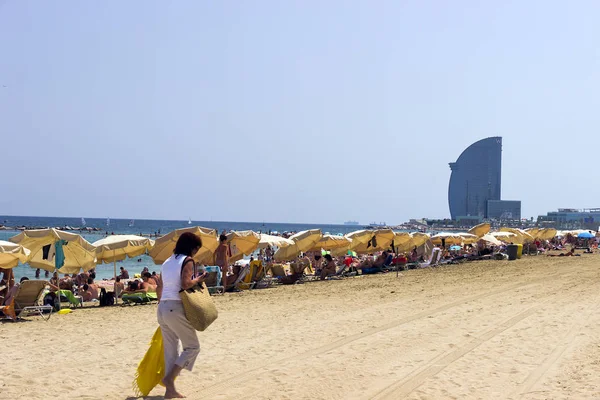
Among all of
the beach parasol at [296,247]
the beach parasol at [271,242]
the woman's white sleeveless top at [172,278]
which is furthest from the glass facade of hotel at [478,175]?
the woman's white sleeveless top at [172,278]

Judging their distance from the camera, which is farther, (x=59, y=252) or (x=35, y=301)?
(x=59, y=252)

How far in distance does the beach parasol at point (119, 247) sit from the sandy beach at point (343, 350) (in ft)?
7.40

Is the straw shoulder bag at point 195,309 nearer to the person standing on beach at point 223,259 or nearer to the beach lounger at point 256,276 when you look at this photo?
the person standing on beach at point 223,259

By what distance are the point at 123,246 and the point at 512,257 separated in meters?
19.4

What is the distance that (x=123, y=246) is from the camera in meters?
13.6

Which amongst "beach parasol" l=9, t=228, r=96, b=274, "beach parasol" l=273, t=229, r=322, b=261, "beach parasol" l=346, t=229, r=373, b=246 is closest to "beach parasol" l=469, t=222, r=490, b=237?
"beach parasol" l=346, t=229, r=373, b=246

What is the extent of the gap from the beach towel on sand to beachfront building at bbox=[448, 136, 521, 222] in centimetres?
16796

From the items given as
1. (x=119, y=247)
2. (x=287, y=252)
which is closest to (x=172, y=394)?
(x=119, y=247)

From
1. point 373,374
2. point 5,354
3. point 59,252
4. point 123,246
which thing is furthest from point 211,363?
point 123,246

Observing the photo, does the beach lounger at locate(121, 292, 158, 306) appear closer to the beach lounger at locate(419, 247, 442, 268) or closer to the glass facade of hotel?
the beach lounger at locate(419, 247, 442, 268)

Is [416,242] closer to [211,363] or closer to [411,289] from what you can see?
[411,289]

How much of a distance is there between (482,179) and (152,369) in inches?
6759

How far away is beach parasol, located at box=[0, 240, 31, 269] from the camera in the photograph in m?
10.6

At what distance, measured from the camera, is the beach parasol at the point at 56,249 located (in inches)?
455
